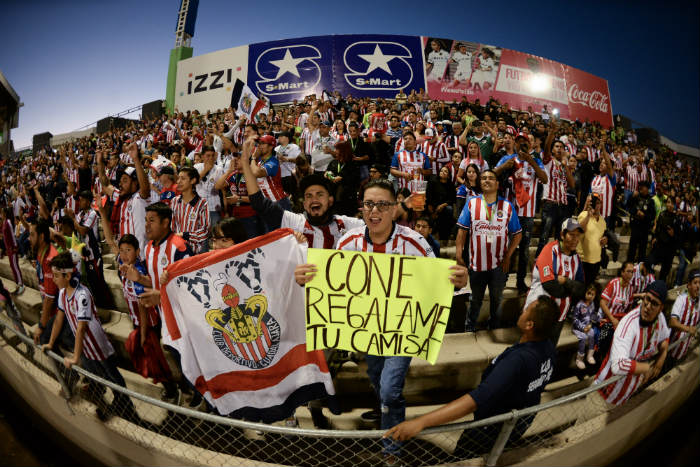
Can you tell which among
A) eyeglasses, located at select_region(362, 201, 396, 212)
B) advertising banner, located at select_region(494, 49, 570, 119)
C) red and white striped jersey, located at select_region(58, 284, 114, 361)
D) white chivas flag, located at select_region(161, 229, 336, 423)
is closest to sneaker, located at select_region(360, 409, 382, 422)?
white chivas flag, located at select_region(161, 229, 336, 423)

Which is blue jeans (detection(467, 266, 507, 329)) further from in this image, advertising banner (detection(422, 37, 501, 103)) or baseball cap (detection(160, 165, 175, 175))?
advertising banner (detection(422, 37, 501, 103))

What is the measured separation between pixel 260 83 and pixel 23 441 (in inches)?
738

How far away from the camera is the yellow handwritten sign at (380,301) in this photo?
2.12m

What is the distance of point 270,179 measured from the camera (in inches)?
189

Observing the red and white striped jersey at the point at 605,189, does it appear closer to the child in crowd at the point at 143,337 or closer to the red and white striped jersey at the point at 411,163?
the red and white striped jersey at the point at 411,163

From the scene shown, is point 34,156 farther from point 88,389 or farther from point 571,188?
point 571,188

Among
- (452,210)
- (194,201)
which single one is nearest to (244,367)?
(194,201)

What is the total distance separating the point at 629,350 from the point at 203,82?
13852mm

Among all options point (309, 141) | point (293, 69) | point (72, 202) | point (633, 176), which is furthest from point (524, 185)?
point (293, 69)

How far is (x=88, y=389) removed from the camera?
3.70 m

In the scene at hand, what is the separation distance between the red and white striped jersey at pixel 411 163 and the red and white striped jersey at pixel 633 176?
25.0ft

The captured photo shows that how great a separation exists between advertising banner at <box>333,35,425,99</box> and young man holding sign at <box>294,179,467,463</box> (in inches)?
710

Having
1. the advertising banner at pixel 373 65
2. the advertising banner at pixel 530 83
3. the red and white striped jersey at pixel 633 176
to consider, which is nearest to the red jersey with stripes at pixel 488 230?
the red and white striped jersey at pixel 633 176

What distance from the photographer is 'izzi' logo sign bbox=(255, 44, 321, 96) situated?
1805cm
